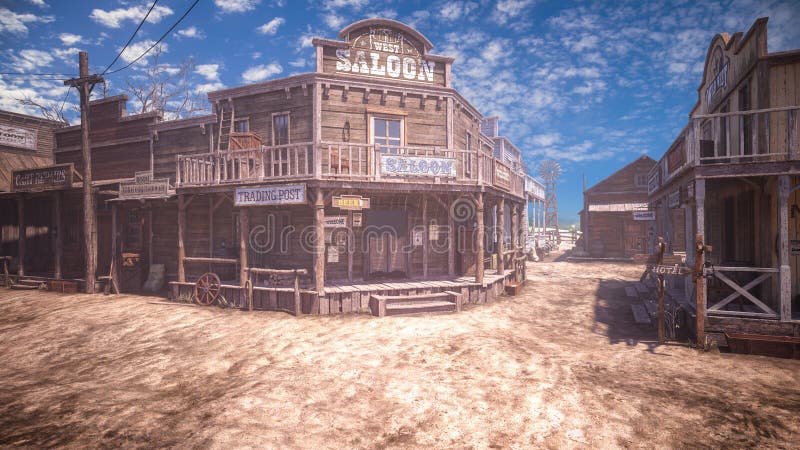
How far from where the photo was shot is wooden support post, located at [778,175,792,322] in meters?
7.47

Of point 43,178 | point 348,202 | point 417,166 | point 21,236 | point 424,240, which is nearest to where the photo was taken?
point 348,202

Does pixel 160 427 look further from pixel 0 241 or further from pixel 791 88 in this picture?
pixel 0 241

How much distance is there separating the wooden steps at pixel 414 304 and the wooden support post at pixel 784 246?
7.59m

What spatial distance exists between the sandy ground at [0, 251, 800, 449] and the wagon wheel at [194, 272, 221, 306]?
153 cm

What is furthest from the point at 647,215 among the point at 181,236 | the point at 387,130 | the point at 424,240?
the point at 181,236

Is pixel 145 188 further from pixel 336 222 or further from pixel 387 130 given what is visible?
pixel 387 130

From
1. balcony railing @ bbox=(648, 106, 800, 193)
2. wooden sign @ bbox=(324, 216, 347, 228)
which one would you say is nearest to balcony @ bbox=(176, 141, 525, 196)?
wooden sign @ bbox=(324, 216, 347, 228)

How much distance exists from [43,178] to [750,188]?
27.0 m

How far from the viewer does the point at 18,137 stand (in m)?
21.0

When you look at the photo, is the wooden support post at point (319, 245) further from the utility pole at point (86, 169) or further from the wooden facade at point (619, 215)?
the wooden facade at point (619, 215)

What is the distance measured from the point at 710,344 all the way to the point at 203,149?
61.5 feet

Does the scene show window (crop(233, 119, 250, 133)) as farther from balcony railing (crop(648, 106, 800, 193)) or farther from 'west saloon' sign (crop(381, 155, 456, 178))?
balcony railing (crop(648, 106, 800, 193))

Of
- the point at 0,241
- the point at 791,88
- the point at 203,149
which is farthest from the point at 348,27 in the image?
the point at 0,241

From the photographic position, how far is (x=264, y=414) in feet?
17.2
